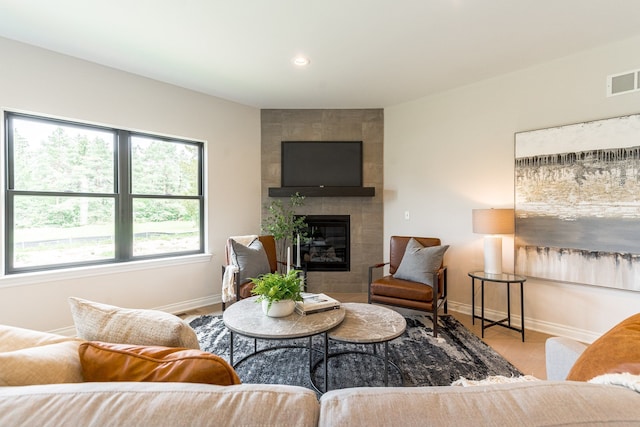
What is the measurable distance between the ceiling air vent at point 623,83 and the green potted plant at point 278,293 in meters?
3.24

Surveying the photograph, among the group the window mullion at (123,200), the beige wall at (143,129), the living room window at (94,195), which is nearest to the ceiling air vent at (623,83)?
the beige wall at (143,129)

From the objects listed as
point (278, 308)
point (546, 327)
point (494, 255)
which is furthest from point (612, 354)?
point (546, 327)

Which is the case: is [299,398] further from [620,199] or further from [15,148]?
[15,148]

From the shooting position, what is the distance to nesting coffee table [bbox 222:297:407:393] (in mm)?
1823

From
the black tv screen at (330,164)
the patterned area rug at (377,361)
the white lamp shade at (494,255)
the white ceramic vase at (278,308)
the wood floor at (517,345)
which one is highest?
the black tv screen at (330,164)

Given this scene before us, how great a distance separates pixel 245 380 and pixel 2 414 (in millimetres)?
1726

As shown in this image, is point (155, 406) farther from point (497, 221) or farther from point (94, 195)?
point (94, 195)

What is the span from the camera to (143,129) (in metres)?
3.36

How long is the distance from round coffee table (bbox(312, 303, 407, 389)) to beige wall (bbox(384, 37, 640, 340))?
1889mm

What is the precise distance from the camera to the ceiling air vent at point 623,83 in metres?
2.57

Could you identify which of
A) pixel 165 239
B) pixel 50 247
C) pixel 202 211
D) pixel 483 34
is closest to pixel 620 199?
pixel 483 34

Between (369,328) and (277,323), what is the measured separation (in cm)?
61

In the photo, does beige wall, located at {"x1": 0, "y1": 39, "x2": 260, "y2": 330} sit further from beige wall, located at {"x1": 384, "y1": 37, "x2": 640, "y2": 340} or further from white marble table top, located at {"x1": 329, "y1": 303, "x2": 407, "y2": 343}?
white marble table top, located at {"x1": 329, "y1": 303, "x2": 407, "y2": 343}

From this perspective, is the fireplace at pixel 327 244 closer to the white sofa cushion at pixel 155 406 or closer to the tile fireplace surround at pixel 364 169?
the tile fireplace surround at pixel 364 169
